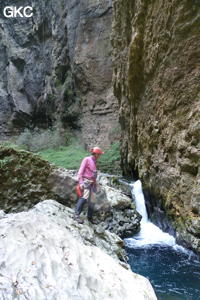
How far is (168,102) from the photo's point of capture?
27.7ft

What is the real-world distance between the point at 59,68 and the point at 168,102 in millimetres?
15939

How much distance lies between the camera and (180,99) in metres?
7.90

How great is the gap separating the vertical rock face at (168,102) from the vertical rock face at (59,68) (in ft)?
26.2

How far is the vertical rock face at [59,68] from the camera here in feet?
64.1

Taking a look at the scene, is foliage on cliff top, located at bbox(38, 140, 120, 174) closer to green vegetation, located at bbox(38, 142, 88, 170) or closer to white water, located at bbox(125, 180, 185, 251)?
green vegetation, located at bbox(38, 142, 88, 170)

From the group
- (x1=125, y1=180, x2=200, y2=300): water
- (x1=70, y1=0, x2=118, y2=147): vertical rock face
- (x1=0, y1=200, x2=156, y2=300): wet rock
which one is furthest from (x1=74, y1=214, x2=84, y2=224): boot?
(x1=70, y1=0, x2=118, y2=147): vertical rock face

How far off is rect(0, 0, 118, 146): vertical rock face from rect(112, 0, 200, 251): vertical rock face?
26.2 ft

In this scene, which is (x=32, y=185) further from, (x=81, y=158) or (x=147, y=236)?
(x=81, y=158)

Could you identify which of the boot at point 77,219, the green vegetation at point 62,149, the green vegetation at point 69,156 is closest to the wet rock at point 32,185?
the boot at point 77,219

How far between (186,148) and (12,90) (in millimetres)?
21896

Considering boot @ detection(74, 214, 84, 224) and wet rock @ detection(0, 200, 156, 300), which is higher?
wet rock @ detection(0, 200, 156, 300)

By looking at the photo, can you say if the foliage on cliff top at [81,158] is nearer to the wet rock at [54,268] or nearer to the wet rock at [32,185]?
the wet rock at [32,185]

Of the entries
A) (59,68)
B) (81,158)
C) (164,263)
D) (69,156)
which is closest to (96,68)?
(59,68)

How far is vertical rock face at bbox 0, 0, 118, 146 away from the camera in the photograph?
64.1ft
